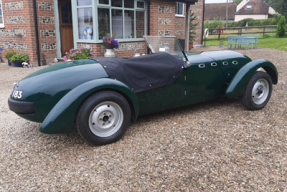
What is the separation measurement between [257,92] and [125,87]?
250 centimetres

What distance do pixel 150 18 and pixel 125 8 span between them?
4.75 feet

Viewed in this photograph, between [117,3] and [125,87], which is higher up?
[117,3]

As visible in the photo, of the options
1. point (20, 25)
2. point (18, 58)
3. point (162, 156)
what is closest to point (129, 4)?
point (20, 25)

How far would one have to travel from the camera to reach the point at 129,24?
11.1 meters

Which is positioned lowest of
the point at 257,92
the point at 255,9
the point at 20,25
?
the point at 257,92

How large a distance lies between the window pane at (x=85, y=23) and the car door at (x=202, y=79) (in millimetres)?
6531

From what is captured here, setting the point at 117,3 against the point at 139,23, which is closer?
the point at 117,3

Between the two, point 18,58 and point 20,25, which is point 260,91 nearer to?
point 18,58

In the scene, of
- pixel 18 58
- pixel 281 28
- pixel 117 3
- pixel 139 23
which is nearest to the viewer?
pixel 18 58

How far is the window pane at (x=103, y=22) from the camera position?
9.82 meters

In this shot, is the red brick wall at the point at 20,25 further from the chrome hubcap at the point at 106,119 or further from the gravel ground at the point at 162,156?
the chrome hubcap at the point at 106,119

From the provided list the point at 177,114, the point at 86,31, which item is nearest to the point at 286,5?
the point at 86,31

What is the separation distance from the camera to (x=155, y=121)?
13.4ft

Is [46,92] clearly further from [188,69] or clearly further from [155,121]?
[188,69]
